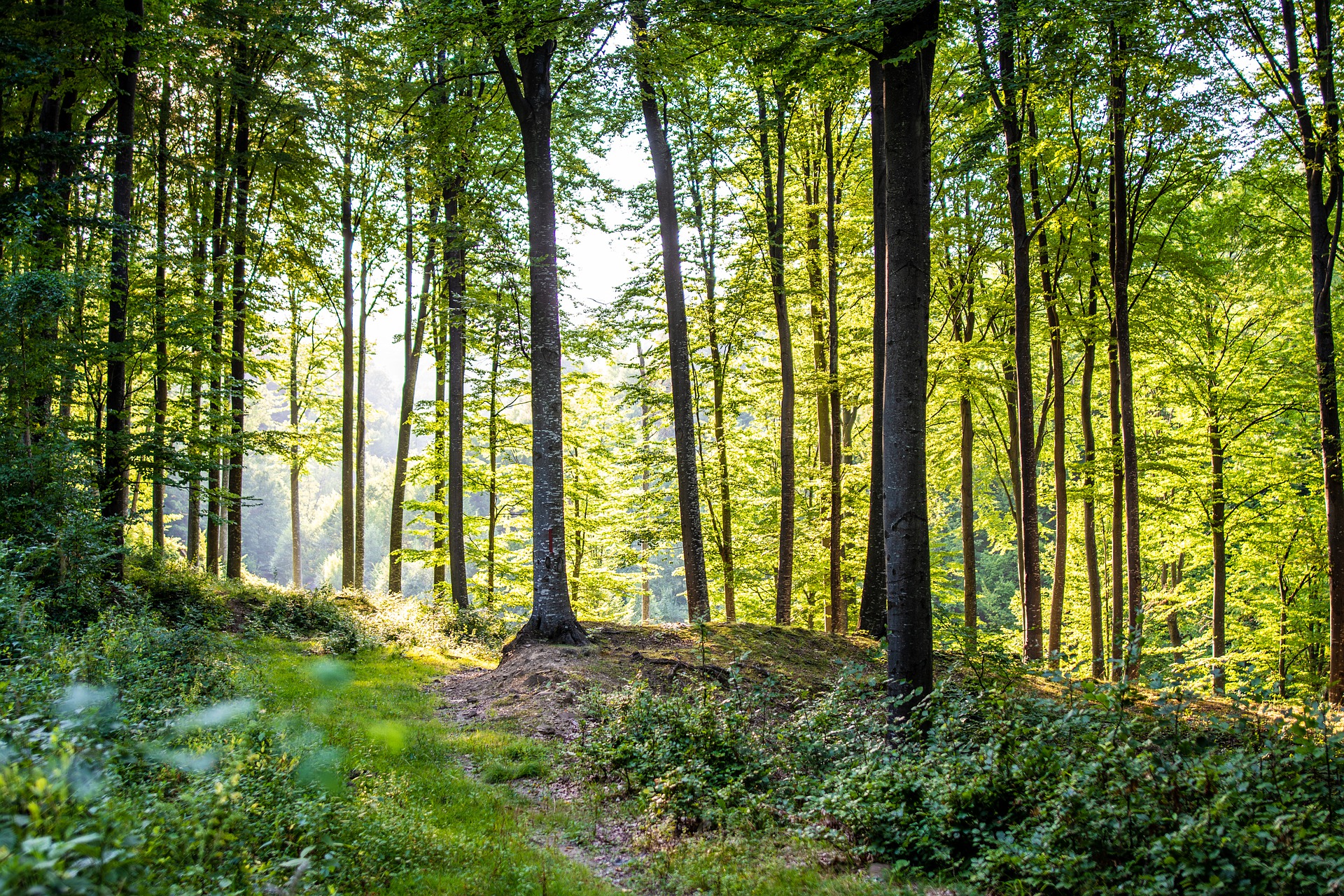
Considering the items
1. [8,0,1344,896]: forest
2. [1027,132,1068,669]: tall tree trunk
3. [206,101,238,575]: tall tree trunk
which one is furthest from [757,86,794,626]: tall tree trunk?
[206,101,238,575]: tall tree trunk

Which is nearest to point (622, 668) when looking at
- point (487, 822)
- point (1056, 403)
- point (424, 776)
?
point (424, 776)

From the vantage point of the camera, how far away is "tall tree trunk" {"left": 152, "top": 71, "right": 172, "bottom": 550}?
384 inches

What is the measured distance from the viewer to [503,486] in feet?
61.2

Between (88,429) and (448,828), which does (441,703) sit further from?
(88,429)

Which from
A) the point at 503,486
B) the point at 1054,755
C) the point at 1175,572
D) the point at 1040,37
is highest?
the point at 1040,37

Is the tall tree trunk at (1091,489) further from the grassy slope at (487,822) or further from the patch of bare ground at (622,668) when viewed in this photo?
the grassy slope at (487,822)

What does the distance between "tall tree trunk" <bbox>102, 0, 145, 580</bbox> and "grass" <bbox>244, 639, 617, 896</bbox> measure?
313 cm

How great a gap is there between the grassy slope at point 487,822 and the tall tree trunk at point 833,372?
8467 millimetres

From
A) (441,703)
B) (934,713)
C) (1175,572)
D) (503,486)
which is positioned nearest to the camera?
(934,713)

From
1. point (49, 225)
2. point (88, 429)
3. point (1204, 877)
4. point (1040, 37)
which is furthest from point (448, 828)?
point (49, 225)

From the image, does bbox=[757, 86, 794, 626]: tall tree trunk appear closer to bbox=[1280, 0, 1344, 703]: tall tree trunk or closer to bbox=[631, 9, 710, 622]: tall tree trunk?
bbox=[631, 9, 710, 622]: tall tree trunk

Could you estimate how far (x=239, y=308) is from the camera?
48.1 ft

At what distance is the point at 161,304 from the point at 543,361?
616 cm

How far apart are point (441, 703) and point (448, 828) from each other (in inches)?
153
